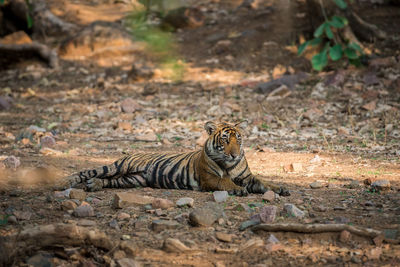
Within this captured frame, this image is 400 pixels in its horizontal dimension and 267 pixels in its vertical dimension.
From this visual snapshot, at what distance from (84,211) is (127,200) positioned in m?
0.41

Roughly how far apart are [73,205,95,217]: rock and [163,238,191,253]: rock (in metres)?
0.94

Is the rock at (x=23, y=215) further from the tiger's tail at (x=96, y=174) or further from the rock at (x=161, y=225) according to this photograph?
the tiger's tail at (x=96, y=174)

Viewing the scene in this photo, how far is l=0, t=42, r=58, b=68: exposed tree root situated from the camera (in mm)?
13672

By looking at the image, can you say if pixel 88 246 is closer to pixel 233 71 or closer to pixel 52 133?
pixel 52 133

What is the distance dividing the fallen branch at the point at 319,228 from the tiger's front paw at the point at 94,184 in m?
2.21

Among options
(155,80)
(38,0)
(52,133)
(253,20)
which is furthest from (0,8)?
(52,133)

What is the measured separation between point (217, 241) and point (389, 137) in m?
5.15

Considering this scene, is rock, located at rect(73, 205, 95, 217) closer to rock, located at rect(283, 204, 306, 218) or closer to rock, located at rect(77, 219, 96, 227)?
rock, located at rect(77, 219, 96, 227)

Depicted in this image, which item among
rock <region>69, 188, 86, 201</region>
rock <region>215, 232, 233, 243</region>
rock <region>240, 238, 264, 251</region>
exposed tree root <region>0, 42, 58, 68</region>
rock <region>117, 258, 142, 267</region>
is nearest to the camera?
rock <region>117, 258, 142, 267</region>

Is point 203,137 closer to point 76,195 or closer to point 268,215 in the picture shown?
point 76,195

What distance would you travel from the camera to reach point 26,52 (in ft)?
45.5

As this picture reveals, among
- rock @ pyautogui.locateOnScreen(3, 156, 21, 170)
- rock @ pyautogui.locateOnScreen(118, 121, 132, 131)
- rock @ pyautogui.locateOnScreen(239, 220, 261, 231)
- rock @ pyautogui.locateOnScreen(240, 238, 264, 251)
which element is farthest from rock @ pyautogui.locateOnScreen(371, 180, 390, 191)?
rock @ pyautogui.locateOnScreen(118, 121, 132, 131)

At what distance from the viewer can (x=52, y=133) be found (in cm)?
866

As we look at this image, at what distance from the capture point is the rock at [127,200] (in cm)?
415
